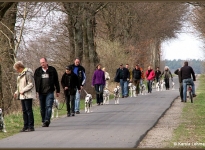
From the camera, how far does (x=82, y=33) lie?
39344mm

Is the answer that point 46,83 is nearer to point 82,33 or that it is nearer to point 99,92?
point 99,92

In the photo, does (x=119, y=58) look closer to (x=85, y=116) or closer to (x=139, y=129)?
(x=85, y=116)

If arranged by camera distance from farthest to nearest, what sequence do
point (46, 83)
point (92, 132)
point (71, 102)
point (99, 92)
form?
point (99, 92) → point (71, 102) → point (46, 83) → point (92, 132)

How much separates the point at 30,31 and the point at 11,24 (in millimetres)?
1031

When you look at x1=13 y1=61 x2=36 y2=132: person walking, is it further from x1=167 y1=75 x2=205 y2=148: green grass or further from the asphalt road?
x1=167 y1=75 x2=205 y2=148: green grass

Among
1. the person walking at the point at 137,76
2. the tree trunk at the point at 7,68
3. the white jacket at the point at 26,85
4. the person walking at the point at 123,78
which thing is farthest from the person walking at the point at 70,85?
the person walking at the point at 137,76

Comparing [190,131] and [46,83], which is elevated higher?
[46,83]

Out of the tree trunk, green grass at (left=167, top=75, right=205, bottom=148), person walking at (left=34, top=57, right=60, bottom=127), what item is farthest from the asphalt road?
the tree trunk

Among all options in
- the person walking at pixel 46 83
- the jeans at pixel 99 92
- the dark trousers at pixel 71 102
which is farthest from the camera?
the jeans at pixel 99 92

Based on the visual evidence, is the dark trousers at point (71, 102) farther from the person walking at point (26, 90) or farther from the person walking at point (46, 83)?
the person walking at point (26, 90)

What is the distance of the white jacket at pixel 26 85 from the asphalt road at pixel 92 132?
0.94 metres

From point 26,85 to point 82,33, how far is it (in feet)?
72.3

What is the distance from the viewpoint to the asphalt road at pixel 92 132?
1398cm

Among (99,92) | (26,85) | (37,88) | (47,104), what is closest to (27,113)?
(26,85)
